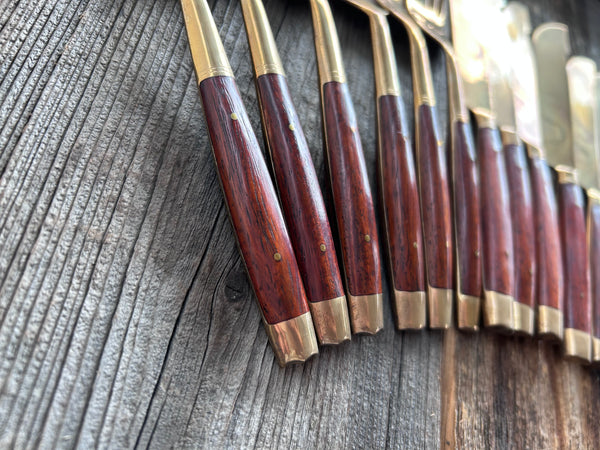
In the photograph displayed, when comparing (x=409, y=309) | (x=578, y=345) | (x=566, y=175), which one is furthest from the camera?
(x=566, y=175)

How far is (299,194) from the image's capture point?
0.48m

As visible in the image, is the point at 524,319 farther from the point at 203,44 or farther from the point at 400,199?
the point at 203,44

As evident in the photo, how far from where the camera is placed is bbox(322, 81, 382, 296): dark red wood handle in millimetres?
503

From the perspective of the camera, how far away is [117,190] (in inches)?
18.2

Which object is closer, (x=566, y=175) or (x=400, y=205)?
(x=400, y=205)

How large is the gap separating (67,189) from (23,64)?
14 centimetres

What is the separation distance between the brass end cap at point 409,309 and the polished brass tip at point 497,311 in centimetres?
10

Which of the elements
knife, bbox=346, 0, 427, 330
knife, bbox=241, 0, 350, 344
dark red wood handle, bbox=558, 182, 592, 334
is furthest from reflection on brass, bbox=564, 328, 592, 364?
knife, bbox=241, 0, 350, 344

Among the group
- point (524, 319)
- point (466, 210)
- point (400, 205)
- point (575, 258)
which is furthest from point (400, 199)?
point (575, 258)

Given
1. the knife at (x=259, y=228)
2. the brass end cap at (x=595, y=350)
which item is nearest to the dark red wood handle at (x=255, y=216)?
the knife at (x=259, y=228)

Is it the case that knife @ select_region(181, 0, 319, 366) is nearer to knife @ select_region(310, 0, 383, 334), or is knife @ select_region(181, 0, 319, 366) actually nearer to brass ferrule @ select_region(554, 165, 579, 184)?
knife @ select_region(310, 0, 383, 334)

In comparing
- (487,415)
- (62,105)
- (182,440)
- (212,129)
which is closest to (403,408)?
(487,415)

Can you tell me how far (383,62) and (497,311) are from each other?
354 millimetres

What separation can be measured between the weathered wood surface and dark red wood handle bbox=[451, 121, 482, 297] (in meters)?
0.08
